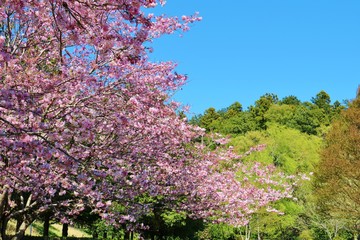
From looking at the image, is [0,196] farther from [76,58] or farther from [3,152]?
[76,58]

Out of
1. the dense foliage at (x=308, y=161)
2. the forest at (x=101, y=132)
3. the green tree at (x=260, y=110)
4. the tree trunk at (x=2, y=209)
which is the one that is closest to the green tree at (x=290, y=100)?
the dense foliage at (x=308, y=161)

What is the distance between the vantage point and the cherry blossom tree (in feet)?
22.0

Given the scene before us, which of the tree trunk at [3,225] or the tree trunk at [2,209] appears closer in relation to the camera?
the tree trunk at [2,209]

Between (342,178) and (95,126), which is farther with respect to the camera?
(342,178)

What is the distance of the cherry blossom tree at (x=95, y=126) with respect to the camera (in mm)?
6695

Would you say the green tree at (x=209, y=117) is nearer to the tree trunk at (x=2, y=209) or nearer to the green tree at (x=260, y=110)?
the green tree at (x=260, y=110)

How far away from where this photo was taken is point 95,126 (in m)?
8.86

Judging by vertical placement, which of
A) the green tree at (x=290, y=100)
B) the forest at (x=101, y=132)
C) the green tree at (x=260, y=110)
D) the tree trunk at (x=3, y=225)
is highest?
the green tree at (x=290, y=100)

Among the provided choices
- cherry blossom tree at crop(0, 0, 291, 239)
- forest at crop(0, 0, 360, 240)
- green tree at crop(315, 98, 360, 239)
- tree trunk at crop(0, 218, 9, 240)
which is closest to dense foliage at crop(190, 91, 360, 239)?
green tree at crop(315, 98, 360, 239)

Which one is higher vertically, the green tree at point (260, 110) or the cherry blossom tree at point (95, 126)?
the green tree at point (260, 110)

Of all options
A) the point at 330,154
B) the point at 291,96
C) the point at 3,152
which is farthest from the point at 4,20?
the point at 291,96

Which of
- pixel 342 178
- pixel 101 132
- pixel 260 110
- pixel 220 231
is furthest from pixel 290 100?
pixel 101 132

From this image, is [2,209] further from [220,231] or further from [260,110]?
[260,110]

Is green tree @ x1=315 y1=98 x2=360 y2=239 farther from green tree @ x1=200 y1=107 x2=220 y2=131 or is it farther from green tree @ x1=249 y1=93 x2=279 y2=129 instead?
green tree @ x1=200 y1=107 x2=220 y2=131
